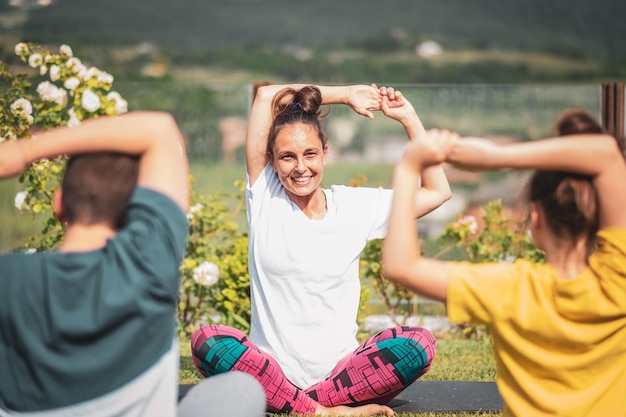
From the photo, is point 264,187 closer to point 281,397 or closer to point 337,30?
point 281,397

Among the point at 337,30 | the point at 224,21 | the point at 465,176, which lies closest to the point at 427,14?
the point at 337,30

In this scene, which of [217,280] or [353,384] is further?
[217,280]

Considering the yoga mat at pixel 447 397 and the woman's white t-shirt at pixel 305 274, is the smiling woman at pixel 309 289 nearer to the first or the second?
the woman's white t-shirt at pixel 305 274

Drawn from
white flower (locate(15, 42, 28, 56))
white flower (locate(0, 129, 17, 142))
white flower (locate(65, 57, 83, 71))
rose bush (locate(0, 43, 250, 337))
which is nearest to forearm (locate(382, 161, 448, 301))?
rose bush (locate(0, 43, 250, 337))

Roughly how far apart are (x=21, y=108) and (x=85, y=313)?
10.3ft

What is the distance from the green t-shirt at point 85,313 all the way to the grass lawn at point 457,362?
2250 mm

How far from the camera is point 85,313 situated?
6.43 feet

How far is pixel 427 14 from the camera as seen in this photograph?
29.6 meters

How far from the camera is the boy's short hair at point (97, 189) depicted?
205 centimetres

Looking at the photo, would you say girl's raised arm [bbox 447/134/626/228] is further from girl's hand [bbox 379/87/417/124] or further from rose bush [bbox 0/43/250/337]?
rose bush [bbox 0/43/250/337]

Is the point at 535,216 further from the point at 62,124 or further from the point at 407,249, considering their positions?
the point at 62,124

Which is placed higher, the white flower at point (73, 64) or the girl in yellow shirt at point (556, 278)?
the white flower at point (73, 64)

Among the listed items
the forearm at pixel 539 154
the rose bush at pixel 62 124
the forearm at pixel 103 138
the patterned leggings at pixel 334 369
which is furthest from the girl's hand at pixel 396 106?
the rose bush at pixel 62 124

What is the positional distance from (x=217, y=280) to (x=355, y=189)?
1878mm
